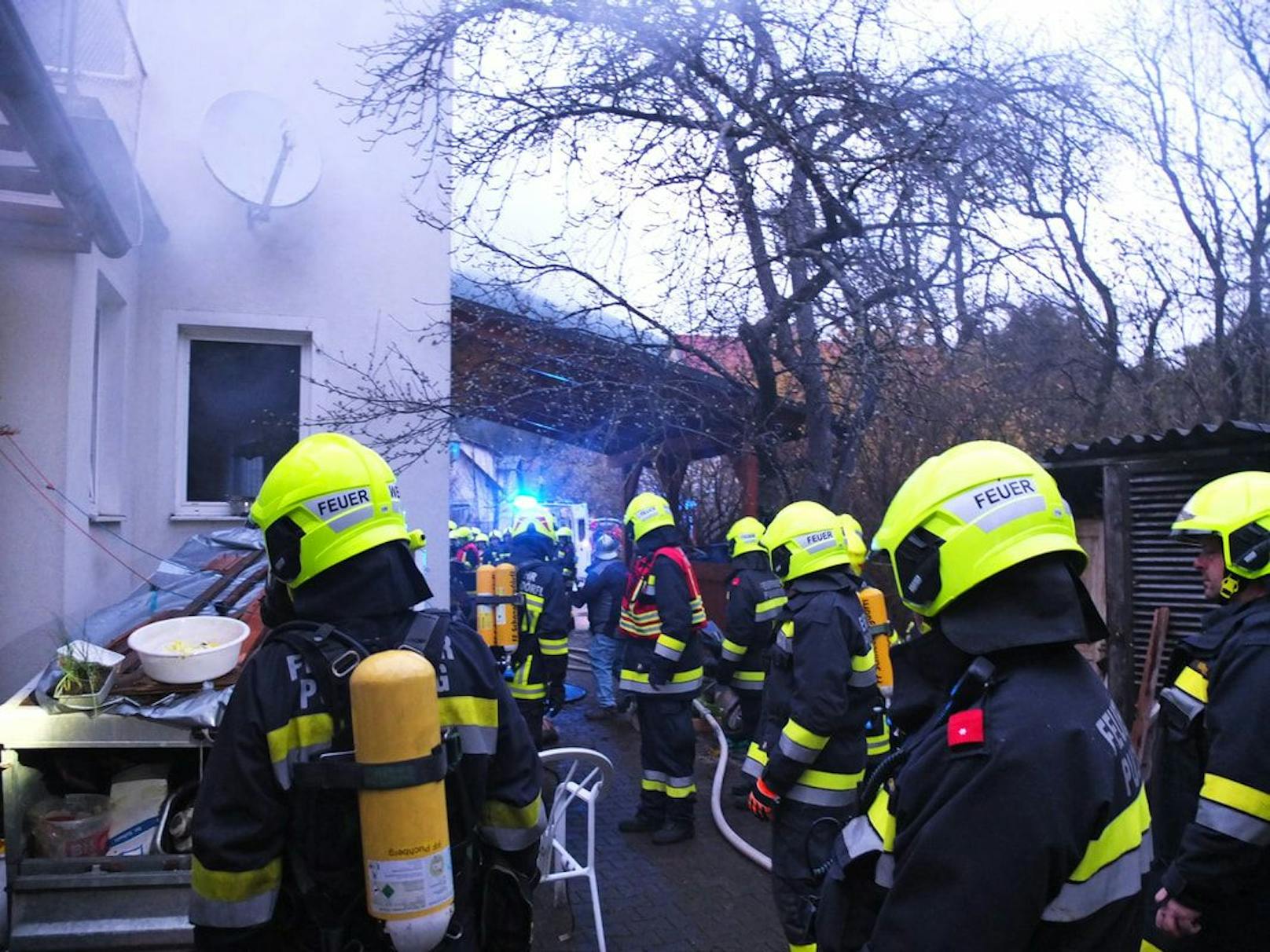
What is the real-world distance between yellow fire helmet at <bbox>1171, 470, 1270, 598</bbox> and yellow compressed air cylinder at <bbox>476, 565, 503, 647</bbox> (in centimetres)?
489

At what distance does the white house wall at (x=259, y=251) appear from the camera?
6.18 metres

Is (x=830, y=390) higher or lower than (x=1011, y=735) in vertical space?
higher

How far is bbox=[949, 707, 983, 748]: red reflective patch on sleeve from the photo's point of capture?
1.41 meters

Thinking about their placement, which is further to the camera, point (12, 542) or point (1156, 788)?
point (12, 542)

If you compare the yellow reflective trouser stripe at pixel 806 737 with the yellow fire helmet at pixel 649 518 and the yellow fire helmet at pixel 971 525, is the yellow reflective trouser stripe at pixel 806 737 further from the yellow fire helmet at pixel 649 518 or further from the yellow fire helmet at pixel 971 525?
the yellow fire helmet at pixel 649 518

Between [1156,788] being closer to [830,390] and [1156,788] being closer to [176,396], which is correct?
[830,390]

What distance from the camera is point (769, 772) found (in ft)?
11.8

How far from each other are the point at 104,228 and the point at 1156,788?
5.18m

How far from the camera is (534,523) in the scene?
7855mm

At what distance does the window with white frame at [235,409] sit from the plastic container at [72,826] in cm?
297

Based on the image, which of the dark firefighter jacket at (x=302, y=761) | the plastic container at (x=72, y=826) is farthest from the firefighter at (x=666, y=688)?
the dark firefighter jacket at (x=302, y=761)

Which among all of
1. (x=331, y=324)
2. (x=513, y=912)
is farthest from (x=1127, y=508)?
(x=331, y=324)

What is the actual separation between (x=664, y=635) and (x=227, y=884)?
166 inches

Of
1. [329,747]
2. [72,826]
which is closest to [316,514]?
[329,747]
